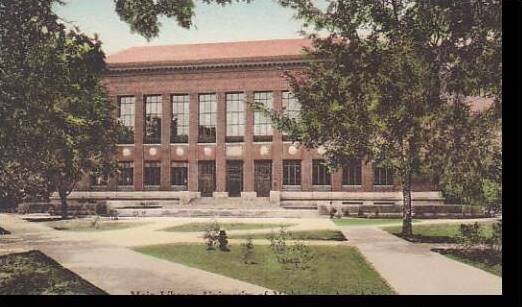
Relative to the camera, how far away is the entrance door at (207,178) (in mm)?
9938

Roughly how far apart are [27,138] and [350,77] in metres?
5.64

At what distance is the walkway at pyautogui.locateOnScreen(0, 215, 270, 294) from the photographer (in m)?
8.23

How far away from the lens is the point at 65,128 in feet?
30.7

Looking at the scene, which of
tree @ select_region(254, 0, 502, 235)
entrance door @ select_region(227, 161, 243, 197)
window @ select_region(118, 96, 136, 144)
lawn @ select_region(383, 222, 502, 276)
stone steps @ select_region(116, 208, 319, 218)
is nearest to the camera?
lawn @ select_region(383, 222, 502, 276)

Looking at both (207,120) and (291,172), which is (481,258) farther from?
(207,120)

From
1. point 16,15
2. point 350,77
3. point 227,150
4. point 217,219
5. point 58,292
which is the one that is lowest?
point 58,292

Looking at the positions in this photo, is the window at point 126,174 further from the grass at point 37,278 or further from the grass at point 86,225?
the grass at point 37,278

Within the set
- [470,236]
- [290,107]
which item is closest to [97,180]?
[290,107]

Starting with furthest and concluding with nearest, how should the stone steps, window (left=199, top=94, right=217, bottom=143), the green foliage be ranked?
1. window (left=199, top=94, right=217, bottom=143)
2. the stone steps
3. the green foliage

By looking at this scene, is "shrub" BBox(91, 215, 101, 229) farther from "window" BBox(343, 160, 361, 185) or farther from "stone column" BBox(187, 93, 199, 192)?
"window" BBox(343, 160, 361, 185)

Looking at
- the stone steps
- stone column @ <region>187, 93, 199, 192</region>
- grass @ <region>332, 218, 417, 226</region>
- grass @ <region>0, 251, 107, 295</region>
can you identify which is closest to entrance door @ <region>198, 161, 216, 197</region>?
stone column @ <region>187, 93, 199, 192</region>

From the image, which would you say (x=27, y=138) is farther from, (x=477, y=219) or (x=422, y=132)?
(x=477, y=219)

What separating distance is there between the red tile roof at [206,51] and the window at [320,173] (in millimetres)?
1943

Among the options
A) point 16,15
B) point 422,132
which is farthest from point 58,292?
point 422,132
